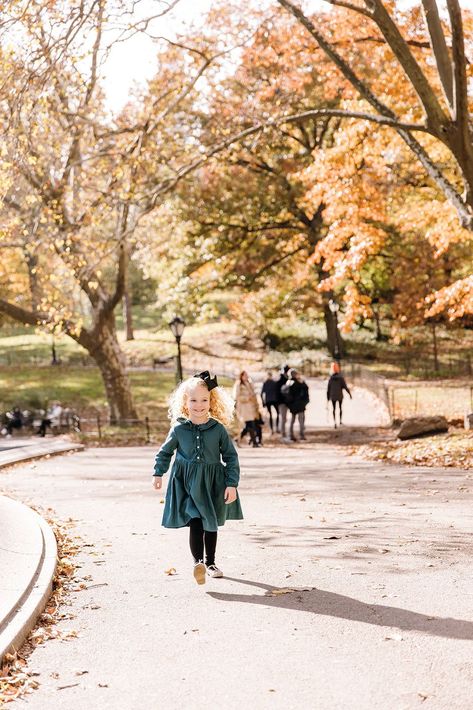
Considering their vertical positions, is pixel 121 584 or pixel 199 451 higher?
pixel 199 451

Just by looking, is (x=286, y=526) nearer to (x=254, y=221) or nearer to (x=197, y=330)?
(x=254, y=221)

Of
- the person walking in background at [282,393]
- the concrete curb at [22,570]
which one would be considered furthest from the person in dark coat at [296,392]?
the concrete curb at [22,570]

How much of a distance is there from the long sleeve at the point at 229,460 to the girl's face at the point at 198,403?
21 cm

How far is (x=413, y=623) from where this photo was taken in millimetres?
5211

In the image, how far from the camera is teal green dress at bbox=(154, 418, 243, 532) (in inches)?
250

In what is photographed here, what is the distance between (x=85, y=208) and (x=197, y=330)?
1427 inches

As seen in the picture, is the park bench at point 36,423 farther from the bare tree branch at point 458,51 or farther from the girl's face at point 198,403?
the girl's face at point 198,403

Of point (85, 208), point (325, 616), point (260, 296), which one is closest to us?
point (325, 616)

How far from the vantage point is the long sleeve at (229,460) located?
6.40 m

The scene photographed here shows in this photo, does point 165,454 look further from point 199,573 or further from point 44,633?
point 44,633

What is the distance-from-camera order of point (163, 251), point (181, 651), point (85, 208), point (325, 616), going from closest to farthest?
point (181, 651)
point (325, 616)
point (85, 208)
point (163, 251)

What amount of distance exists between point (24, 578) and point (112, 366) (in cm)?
1912

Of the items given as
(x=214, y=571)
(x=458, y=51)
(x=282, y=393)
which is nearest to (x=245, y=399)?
(x=282, y=393)

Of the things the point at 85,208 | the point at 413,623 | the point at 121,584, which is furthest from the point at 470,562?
the point at 85,208
